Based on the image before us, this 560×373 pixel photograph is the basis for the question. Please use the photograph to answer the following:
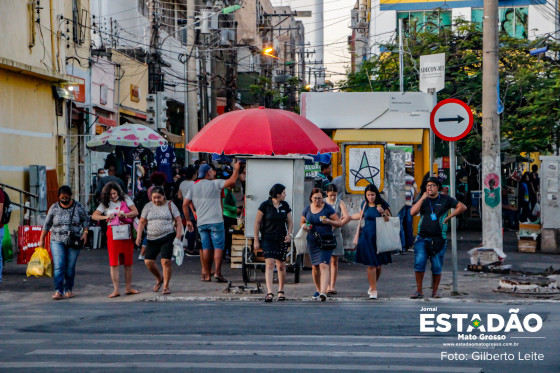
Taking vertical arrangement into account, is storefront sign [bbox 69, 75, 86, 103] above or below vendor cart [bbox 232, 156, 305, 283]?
above

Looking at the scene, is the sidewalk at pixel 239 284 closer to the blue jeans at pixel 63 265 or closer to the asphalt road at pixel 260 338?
the blue jeans at pixel 63 265

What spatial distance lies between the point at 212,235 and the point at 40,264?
278 centimetres

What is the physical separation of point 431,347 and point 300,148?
6593 millimetres

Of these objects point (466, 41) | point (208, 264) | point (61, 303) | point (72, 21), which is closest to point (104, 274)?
point (208, 264)

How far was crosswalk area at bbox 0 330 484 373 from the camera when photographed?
7816 millimetres

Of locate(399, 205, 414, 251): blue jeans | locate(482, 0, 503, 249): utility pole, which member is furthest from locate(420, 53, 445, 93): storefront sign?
locate(399, 205, 414, 251): blue jeans

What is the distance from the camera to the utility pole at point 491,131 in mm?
16469

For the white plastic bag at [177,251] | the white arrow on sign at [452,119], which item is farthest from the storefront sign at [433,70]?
the white plastic bag at [177,251]

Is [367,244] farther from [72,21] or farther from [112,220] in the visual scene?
[72,21]

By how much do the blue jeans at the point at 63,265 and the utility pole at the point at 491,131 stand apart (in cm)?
747

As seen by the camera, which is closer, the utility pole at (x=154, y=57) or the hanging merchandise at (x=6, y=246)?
the hanging merchandise at (x=6, y=246)

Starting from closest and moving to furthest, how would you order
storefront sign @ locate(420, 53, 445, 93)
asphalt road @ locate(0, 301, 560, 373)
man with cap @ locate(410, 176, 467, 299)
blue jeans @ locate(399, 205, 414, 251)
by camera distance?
asphalt road @ locate(0, 301, 560, 373) → man with cap @ locate(410, 176, 467, 299) → storefront sign @ locate(420, 53, 445, 93) → blue jeans @ locate(399, 205, 414, 251)

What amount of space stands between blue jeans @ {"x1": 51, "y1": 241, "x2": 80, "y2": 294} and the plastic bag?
586 mm

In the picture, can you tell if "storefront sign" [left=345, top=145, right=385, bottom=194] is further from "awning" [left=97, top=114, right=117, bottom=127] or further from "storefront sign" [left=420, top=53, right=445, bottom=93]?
"awning" [left=97, top=114, right=117, bottom=127]
